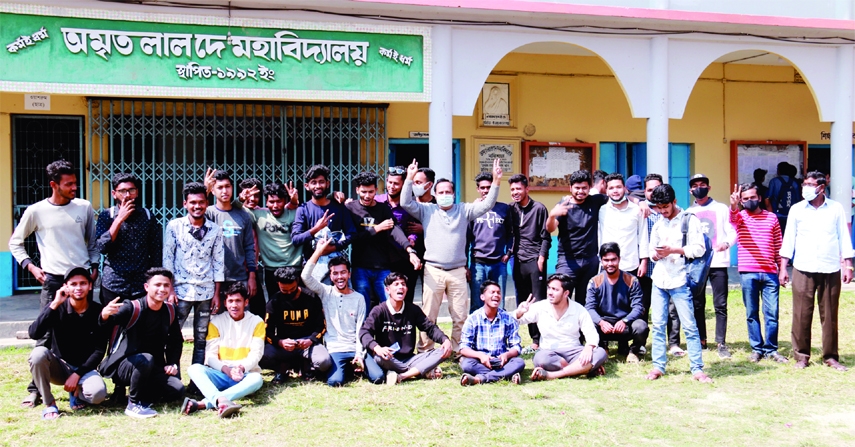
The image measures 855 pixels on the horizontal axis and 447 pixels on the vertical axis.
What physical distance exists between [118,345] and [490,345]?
2.58 metres

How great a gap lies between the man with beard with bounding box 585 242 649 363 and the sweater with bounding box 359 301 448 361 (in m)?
1.40

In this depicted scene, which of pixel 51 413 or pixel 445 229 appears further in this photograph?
pixel 445 229

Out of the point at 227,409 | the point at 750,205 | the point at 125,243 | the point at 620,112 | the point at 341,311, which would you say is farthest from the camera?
the point at 620,112

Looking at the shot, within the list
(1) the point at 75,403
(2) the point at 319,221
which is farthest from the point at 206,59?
(1) the point at 75,403

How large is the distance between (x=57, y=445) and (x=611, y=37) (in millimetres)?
7043

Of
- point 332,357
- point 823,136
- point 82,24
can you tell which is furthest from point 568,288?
point 823,136

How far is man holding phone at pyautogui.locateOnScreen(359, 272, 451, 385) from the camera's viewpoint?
5715 mm

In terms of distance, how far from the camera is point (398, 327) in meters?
5.89

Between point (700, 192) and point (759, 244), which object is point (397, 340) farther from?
point (759, 244)

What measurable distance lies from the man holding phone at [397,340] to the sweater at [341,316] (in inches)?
5.4

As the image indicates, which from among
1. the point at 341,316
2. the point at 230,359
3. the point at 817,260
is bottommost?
the point at 230,359

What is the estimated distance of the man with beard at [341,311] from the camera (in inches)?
230

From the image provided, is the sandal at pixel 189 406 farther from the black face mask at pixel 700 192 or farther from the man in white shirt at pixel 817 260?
the man in white shirt at pixel 817 260

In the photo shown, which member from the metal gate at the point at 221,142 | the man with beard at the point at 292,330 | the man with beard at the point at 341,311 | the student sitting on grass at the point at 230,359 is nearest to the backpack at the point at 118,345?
the student sitting on grass at the point at 230,359
